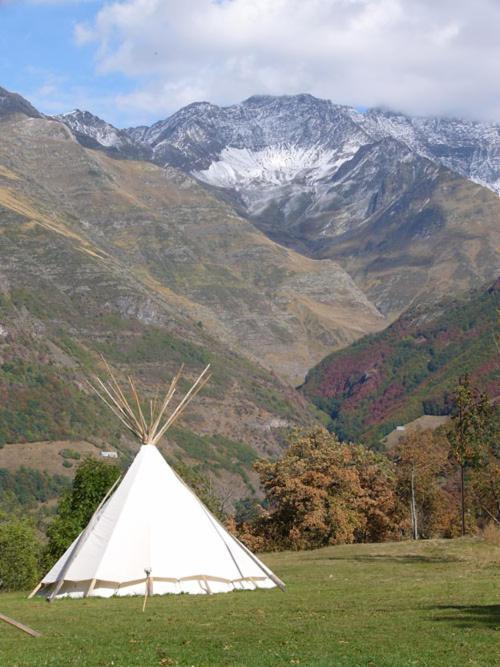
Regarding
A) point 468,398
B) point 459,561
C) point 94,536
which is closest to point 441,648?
point 94,536

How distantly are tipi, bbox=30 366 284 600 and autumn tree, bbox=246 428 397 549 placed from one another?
105 ft

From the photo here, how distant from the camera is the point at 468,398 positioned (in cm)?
5728

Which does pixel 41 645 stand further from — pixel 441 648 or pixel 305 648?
pixel 441 648

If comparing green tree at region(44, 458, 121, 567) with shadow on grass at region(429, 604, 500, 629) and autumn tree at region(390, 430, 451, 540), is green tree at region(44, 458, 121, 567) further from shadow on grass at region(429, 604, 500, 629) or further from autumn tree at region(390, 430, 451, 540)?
shadow on grass at region(429, 604, 500, 629)

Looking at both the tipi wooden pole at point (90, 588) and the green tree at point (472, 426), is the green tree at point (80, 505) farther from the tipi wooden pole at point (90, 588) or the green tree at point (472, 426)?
the tipi wooden pole at point (90, 588)

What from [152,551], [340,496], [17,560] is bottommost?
[152,551]

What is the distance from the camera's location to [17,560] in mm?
83750

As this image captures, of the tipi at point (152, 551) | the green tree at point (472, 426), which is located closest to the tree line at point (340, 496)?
the green tree at point (472, 426)

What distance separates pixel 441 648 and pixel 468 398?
37840mm

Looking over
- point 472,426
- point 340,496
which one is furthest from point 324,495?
point 472,426

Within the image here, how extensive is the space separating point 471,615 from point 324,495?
43783mm

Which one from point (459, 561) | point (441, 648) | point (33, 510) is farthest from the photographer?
point (33, 510)

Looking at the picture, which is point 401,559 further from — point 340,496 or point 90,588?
point 340,496

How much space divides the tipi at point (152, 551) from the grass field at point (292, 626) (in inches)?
44.8
